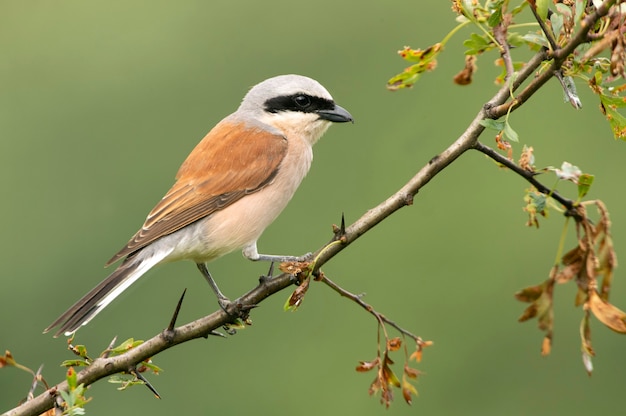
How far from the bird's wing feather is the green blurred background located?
2.37 metres

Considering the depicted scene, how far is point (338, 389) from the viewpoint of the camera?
281 inches

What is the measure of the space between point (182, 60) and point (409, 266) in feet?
8.61

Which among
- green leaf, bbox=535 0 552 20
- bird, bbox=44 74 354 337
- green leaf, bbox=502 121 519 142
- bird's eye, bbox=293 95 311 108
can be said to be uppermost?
green leaf, bbox=535 0 552 20

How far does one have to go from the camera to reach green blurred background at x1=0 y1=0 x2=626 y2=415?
6.71 meters

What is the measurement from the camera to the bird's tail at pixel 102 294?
3045 mm

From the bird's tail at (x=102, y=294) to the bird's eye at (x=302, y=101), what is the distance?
1.10 metres

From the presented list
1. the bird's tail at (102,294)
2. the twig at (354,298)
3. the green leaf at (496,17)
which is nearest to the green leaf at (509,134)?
the green leaf at (496,17)

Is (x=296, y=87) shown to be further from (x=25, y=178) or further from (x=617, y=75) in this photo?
(x=25, y=178)

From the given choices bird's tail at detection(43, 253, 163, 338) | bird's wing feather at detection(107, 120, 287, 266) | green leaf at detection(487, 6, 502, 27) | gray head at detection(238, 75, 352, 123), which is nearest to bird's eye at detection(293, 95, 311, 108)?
gray head at detection(238, 75, 352, 123)

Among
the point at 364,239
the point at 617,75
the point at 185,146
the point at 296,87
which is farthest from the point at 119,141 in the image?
the point at 617,75

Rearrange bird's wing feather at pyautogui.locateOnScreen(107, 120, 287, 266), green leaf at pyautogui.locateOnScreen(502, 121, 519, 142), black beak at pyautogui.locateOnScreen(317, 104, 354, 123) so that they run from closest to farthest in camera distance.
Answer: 1. green leaf at pyautogui.locateOnScreen(502, 121, 519, 142)
2. bird's wing feather at pyautogui.locateOnScreen(107, 120, 287, 266)
3. black beak at pyautogui.locateOnScreen(317, 104, 354, 123)

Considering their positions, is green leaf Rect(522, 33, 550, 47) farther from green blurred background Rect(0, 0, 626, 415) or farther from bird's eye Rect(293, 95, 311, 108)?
green blurred background Rect(0, 0, 626, 415)

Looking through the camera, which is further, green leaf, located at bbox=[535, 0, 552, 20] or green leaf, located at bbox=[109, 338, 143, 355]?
green leaf, located at bbox=[109, 338, 143, 355]

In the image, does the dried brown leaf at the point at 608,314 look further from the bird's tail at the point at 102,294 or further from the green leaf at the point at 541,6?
the bird's tail at the point at 102,294
